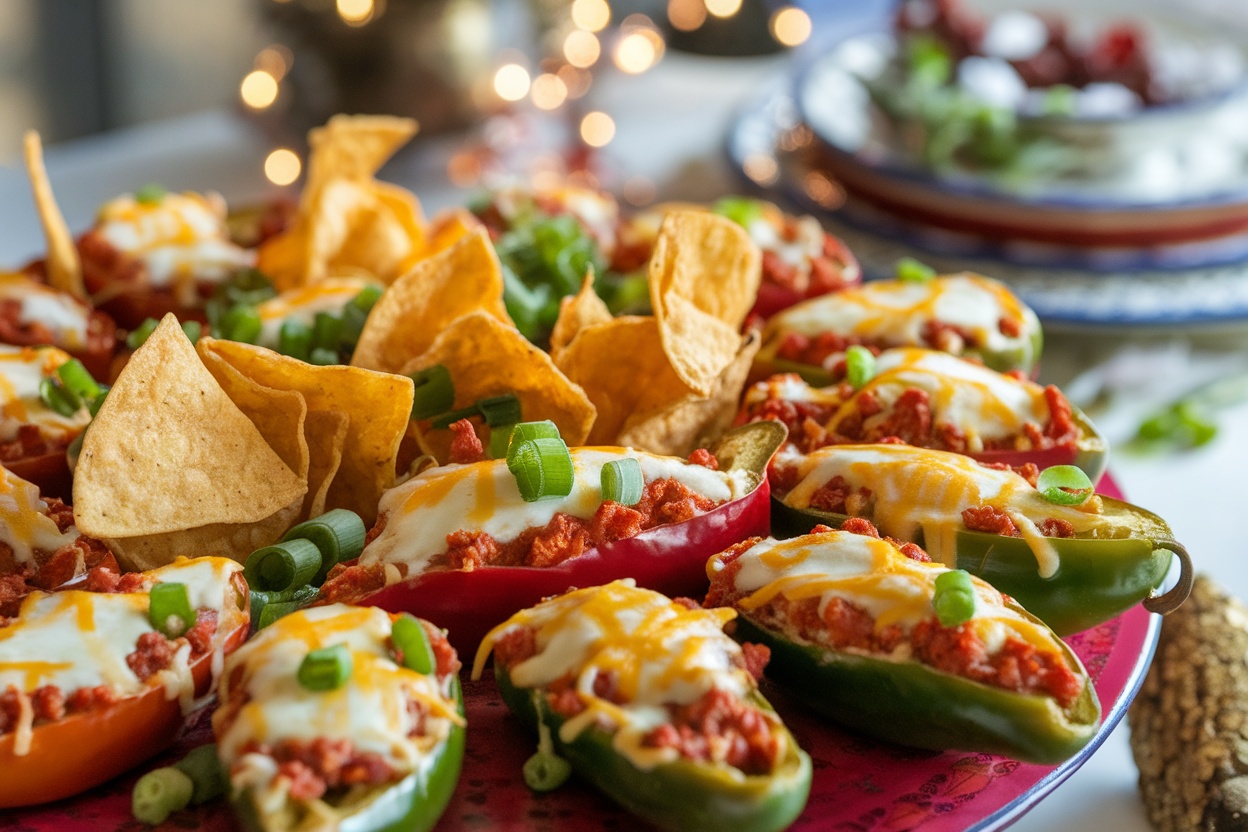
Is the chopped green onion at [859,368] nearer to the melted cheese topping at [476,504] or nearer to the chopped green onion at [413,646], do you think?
the melted cheese topping at [476,504]

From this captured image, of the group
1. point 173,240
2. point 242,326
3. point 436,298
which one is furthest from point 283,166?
point 436,298

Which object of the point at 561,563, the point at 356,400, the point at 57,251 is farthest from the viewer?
the point at 57,251

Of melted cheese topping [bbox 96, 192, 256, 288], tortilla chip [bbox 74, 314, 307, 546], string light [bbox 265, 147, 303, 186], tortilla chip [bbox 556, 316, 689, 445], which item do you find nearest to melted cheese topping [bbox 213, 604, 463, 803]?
tortilla chip [bbox 74, 314, 307, 546]

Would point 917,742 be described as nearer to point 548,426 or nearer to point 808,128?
point 548,426

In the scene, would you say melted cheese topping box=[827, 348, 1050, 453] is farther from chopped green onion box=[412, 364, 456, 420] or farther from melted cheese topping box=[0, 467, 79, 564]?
melted cheese topping box=[0, 467, 79, 564]

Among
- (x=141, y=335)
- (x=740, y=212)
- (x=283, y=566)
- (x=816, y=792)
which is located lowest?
(x=816, y=792)

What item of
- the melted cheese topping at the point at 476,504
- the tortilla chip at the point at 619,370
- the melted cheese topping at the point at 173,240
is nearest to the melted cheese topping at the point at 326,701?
the melted cheese topping at the point at 476,504

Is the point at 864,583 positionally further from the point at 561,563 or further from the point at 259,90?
the point at 259,90

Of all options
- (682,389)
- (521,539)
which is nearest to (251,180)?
(682,389)
